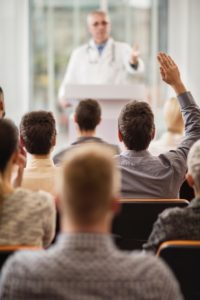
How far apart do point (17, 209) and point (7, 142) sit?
23cm

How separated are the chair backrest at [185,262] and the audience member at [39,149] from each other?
3.52 ft

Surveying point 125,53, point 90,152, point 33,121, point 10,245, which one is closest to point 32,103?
point 125,53

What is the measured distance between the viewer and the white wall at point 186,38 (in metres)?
8.44

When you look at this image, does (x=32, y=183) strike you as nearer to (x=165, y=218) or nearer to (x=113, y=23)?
(x=165, y=218)

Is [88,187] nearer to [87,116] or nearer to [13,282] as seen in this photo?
[13,282]

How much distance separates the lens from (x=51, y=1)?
877 centimetres

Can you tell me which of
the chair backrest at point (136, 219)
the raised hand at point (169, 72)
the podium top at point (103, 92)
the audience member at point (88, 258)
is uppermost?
the raised hand at point (169, 72)

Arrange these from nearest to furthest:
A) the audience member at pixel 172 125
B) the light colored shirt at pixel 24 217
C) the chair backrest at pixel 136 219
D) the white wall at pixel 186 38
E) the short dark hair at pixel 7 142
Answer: the light colored shirt at pixel 24 217 < the short dark hair at pixel 7 142 < the chair backrest at pixel 136 219 < the audience member at pixel 172 125 < the white wall at pixel 186 38

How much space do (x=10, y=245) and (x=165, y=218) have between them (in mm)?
489

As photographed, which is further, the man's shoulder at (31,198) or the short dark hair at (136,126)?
the short dark hair at (136,126)

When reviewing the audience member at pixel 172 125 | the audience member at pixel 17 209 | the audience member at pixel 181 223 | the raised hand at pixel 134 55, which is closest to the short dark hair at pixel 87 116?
the audience member at pixel 172 125

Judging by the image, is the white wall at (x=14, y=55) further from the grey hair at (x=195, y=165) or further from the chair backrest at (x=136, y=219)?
the grey hair at (x=195, y=165)

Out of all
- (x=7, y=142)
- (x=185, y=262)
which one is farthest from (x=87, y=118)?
(x=185, y=262)

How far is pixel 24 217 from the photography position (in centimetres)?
209
